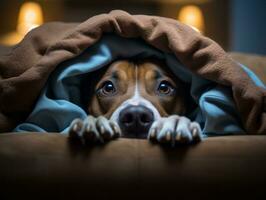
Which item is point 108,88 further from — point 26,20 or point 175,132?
point 26,20

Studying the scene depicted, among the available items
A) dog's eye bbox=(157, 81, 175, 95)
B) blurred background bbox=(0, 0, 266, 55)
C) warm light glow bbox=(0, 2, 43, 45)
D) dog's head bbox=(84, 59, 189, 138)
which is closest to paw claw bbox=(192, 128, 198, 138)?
dog's head bbox=(84, 59, 189, 138)

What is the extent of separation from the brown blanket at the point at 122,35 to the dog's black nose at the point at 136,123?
0.26 meters

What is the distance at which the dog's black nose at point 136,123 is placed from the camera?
5.18 ft

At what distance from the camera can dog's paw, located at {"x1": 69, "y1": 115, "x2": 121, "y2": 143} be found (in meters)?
1.29

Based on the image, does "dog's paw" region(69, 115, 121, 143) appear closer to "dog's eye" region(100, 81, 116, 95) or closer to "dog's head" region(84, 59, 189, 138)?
"dog's head" region(84, 59, 189, 138)

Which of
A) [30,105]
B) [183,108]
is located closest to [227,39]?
[183,108]

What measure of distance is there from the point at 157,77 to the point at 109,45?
23 cm

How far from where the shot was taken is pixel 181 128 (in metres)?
1.31

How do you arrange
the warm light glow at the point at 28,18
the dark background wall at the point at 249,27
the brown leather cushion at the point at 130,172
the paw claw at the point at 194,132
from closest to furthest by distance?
the brown leather cushion at the point at 130,172 < the paw claw at the point at 194,132 < the dark background wall at the point at 249,27 < the warm light glow at the point at 28,18

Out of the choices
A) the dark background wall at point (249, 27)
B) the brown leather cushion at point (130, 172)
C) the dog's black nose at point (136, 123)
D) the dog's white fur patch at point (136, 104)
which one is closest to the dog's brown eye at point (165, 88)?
the dog's white fur patch at point (136, 104)

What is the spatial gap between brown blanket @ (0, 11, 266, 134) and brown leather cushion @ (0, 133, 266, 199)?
34cm

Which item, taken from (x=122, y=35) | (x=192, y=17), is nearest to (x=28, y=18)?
(x=192, y=17)

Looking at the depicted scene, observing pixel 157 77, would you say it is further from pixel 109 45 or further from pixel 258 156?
pixel 258 156

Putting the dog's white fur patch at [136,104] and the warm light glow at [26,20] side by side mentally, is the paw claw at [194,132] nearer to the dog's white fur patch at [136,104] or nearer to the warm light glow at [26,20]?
the dog's white fur patch at [136,104]
